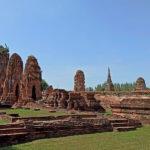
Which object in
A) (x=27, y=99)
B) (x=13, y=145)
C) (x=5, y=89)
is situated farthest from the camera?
(x=5, y=89)

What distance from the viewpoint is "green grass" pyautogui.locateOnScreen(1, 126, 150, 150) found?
34.3ft

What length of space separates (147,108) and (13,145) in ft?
25.7

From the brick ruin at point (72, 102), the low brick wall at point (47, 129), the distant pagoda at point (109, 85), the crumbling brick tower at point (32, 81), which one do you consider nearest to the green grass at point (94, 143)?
the low brick wall at point (47, 129)

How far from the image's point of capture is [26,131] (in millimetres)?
12188

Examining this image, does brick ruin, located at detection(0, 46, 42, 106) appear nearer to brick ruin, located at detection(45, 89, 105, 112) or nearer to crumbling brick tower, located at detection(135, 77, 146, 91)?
brick ruin, located at detection(45, 89, 105, 112)

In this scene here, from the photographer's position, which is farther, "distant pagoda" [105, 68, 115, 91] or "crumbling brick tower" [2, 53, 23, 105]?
"distant pagoda" [105, 68, 115, 91]

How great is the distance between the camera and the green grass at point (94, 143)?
1044 cm

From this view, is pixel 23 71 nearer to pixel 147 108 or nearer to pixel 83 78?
pixel 83 78

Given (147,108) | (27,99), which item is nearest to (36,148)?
(147,108)

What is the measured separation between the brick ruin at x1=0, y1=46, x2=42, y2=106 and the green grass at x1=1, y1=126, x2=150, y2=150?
70.6ft

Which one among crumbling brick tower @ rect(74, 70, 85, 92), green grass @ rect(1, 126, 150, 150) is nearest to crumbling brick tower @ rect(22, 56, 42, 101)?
crumbling brick tower @ rect(74, 70, 85, 92)

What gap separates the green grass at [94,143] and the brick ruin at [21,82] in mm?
21524

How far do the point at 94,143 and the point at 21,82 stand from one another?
25.6m

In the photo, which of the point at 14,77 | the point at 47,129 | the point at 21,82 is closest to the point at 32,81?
the point at 21,82
